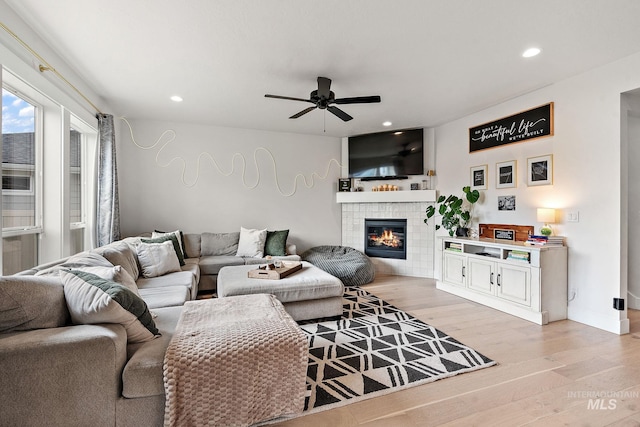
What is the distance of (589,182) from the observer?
3.00 meters

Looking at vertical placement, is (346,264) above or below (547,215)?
below

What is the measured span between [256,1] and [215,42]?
2.18ft

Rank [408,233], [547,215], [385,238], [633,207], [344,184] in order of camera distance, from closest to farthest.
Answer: [547,215] < [633,207] < [408,233] < [385,238] < [344,184]

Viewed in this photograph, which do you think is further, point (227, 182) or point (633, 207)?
point (227, 182)

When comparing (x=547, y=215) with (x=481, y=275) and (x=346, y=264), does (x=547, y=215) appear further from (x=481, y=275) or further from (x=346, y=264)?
(x=346, y=264)

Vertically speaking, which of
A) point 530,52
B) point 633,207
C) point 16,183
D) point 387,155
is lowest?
point 633,207

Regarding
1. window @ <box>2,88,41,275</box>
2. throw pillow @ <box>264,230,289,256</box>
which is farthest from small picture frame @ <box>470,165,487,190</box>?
window @ <box>2,88,41,275</box>

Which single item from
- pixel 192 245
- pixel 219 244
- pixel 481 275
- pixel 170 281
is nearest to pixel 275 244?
pixel 219 244

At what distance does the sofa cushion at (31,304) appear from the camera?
1.30 metres

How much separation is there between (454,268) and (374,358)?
91.5 inches

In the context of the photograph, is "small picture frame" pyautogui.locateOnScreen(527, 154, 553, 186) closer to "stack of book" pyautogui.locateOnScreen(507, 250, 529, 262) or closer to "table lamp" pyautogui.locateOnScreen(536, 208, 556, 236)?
"table lamp" pyautogui.locateOnScreen(536, 208, 556, 236)

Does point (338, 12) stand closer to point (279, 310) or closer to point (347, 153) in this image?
point (279, 310)

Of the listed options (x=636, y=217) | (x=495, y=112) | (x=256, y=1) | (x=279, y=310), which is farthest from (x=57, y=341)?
(x=636, y=217)

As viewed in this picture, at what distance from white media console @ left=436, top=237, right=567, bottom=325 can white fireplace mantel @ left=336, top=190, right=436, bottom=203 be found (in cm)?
118
